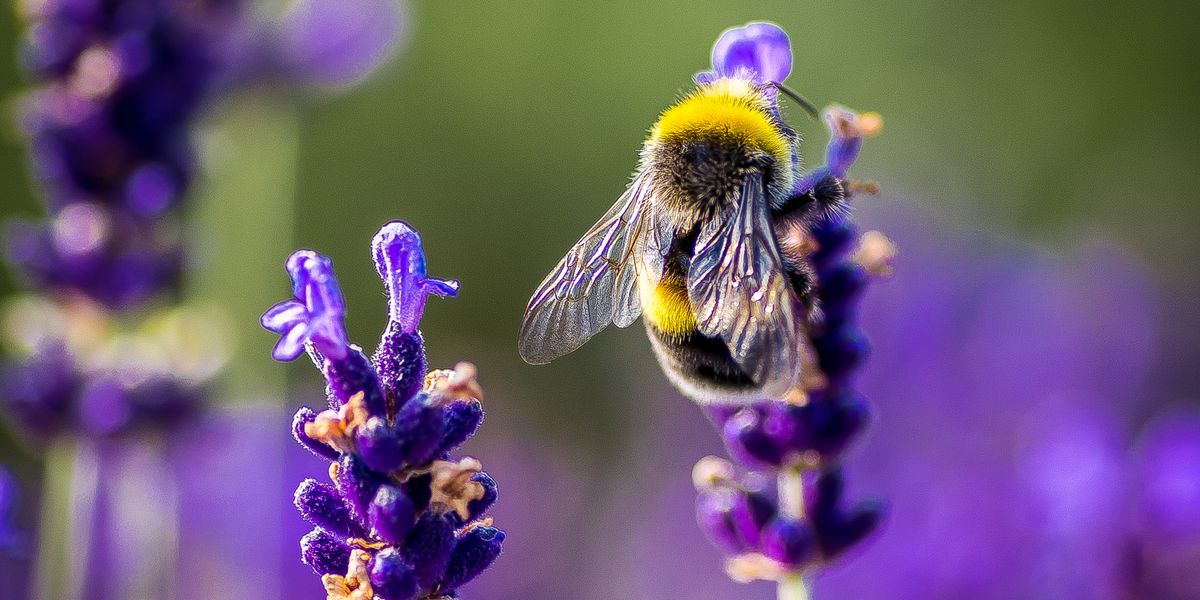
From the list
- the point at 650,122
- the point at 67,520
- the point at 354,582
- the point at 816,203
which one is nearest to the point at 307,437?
the point at 354,582

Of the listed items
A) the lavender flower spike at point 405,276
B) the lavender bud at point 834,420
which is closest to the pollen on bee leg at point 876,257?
the lavender bud at point 834,420

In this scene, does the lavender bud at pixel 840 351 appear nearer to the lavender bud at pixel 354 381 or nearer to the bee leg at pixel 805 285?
the bee leg at pixel 805 285

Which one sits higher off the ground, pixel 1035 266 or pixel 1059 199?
pixel 1059 199

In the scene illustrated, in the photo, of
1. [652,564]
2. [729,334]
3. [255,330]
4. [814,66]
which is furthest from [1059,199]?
[729,334]

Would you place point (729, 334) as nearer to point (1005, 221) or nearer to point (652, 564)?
point (652, 564)

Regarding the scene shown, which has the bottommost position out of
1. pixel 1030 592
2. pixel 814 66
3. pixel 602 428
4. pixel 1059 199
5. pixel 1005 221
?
pixel 1030 592

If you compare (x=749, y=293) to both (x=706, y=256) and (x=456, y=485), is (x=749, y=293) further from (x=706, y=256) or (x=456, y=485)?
(x=456, y=485)
